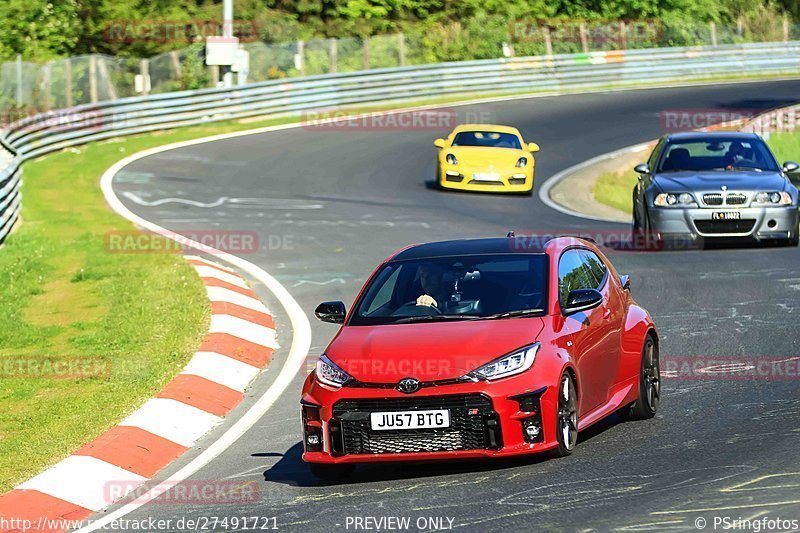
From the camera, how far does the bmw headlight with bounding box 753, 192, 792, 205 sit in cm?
1872

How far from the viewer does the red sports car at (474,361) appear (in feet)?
27.5

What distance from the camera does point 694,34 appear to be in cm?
5450

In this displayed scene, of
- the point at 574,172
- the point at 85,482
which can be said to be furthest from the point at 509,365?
the point at 574,172

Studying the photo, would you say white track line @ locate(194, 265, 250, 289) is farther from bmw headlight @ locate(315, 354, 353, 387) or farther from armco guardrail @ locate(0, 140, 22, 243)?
bmw headlight @ locate(315, 354, 353, 387)

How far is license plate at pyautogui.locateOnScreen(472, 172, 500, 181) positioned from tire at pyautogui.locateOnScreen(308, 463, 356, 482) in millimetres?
18672

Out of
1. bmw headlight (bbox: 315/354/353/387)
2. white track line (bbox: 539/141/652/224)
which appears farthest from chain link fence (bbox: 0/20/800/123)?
bmw headlight (bbox: 315/354/353/387)

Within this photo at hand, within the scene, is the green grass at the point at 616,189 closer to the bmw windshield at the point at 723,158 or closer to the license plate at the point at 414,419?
the bmw windshield at the point at 723,158

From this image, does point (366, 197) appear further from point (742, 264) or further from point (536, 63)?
point (536, 63)

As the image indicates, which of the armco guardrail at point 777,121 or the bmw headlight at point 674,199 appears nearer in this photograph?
the bmw headlight at point 674,199

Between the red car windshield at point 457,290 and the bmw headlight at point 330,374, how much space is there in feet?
1.81

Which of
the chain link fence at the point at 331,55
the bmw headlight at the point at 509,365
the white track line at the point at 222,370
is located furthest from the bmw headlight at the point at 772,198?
the chain link fence at the point at 331,55

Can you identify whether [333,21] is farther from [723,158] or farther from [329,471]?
[329,471]

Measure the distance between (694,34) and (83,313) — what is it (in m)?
42.7

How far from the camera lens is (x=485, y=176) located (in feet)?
89.4
